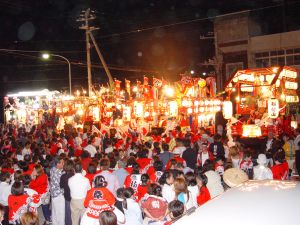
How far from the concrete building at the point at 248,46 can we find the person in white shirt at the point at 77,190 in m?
23.6

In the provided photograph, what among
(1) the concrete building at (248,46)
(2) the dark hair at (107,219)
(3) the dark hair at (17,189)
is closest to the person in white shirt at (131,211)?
(2) the dark hair at (107,219)

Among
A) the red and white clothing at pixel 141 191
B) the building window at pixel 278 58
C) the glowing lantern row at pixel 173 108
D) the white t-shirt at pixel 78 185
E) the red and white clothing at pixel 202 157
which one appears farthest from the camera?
the building window at pixel 278 58

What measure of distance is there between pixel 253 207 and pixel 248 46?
2855 cm

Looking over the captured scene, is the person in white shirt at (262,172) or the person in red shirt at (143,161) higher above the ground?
the person in red shirt at (143,161)

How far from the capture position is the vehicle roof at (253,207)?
3115 mm

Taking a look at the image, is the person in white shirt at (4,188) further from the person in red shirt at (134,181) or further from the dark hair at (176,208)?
the dark hair at (176,208)

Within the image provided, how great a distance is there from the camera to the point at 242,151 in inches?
452

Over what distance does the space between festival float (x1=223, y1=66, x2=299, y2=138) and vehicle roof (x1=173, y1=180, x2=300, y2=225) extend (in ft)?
49.6

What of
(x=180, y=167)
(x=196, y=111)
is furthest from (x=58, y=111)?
(x=180, y=167)

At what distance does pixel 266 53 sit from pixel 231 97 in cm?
A: 987

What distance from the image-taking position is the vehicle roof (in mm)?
3115

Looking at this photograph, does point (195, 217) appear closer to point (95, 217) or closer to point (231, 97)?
point (95, 217)

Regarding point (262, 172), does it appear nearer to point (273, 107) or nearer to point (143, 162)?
point (143, 162)

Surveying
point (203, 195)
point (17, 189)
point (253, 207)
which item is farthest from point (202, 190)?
point (253, 207)
